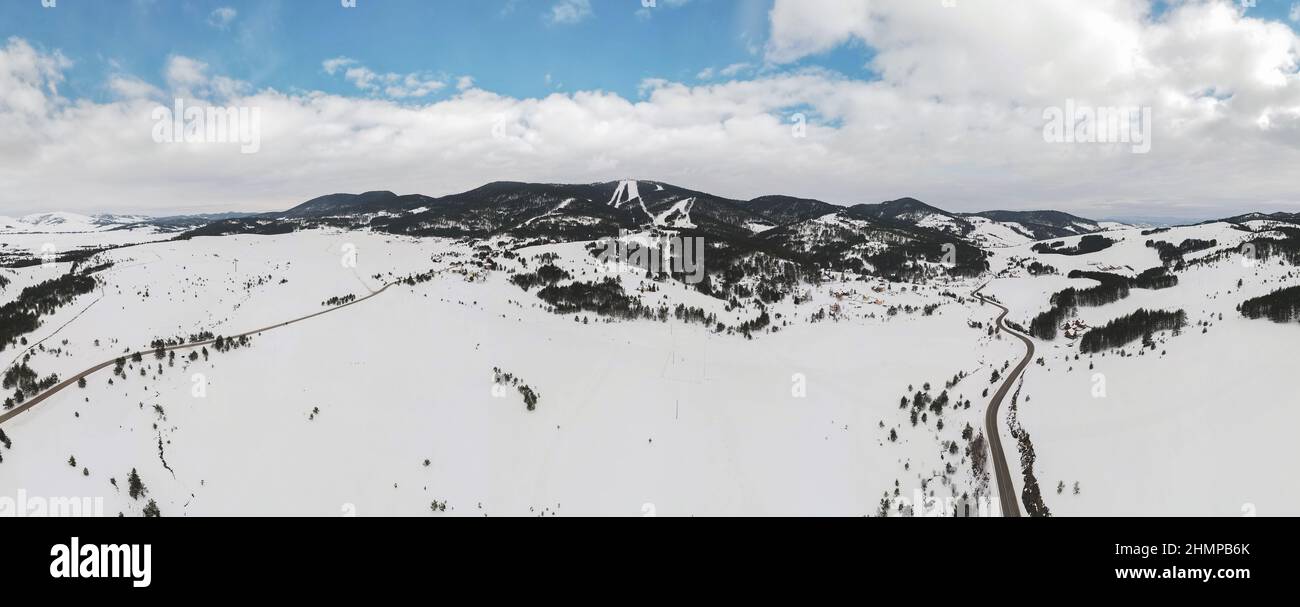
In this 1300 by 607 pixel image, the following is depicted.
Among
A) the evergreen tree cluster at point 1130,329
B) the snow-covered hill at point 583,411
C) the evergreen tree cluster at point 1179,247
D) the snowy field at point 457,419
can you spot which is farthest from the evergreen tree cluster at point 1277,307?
the evergreen tree cluster at point 1179,247

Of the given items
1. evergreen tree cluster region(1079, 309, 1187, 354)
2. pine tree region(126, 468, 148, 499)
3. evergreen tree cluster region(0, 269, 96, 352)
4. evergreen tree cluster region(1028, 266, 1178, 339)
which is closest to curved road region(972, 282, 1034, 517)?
evergreen tree cluster region(1079, 309, 1187, 354)

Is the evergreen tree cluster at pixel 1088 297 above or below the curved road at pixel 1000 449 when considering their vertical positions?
above

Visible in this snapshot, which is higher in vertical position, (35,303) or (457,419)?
(35,303)

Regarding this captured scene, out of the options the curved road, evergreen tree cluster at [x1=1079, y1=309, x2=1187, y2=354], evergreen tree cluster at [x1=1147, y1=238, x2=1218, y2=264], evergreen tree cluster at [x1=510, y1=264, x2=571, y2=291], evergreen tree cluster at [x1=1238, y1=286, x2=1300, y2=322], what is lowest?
the curved road

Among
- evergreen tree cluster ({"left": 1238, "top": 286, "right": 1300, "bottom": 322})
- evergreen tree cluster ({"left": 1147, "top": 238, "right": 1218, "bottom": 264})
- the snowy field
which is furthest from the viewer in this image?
evergreen tree cluster ({"left": 1147, "top": 238, "right": 1218, "bottom": 264})

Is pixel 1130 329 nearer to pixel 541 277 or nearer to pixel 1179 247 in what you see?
pixel 541 277

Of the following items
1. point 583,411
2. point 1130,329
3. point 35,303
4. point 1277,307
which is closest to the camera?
point 583,411

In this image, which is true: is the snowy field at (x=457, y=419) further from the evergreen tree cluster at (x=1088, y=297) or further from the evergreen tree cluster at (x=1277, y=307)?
the evergreen tree cluster at (x=1277, y=307)

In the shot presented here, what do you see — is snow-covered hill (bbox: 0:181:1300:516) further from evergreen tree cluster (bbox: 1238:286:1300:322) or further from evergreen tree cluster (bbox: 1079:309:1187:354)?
evergreen tree cluster (bbox: 1238:286:1300:322)

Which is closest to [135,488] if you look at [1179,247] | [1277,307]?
[1277,307]

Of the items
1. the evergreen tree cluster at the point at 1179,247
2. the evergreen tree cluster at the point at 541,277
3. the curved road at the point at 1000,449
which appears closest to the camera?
the curved road at the point at 1000,449

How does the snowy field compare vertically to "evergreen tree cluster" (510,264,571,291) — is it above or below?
below

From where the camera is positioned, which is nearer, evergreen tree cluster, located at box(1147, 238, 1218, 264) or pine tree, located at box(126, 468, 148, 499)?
pine tree, located at box(126, 468, 148, 499)

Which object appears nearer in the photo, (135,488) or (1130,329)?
(135,488)
